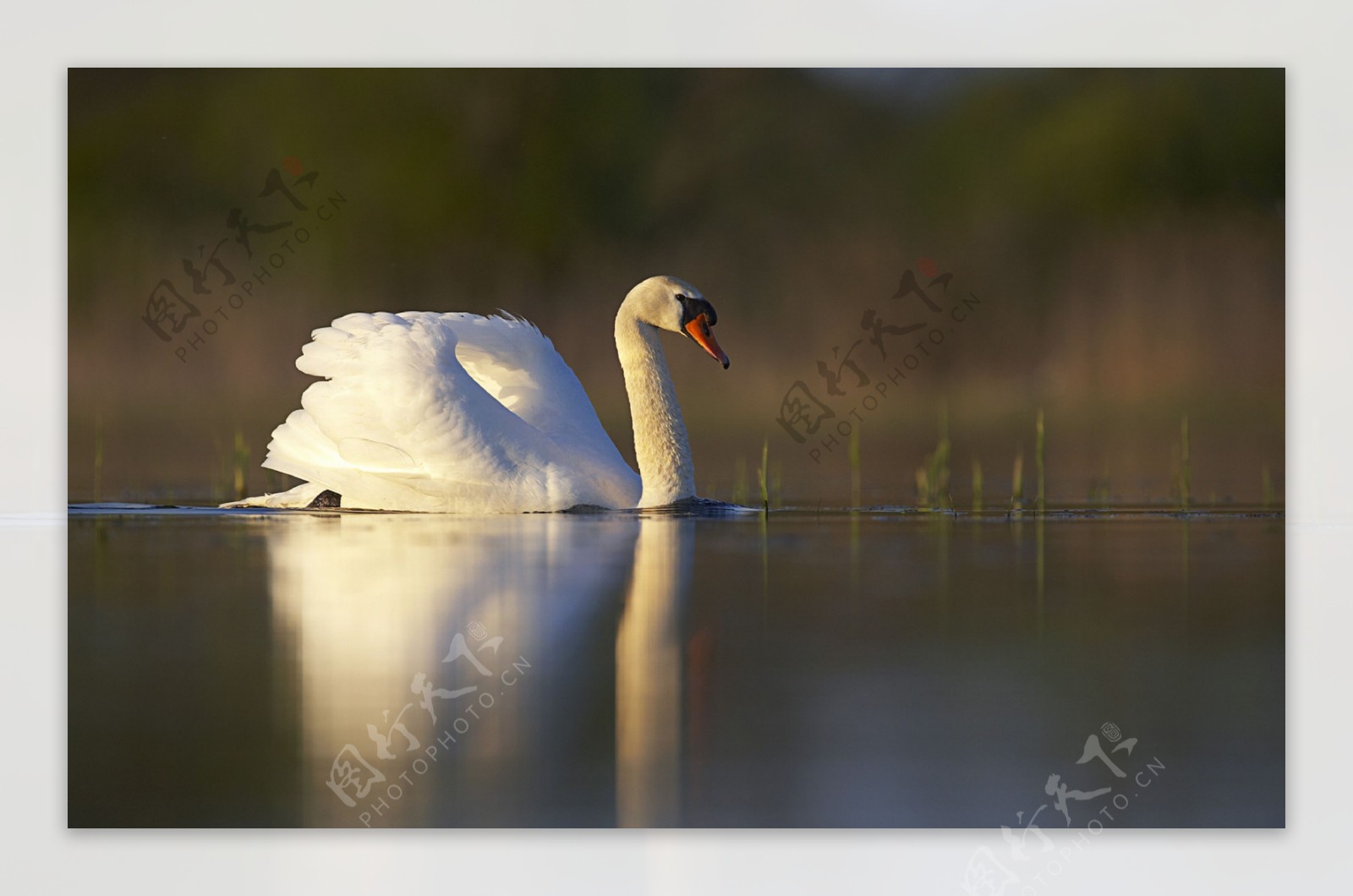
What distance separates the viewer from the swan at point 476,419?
3.60 meters

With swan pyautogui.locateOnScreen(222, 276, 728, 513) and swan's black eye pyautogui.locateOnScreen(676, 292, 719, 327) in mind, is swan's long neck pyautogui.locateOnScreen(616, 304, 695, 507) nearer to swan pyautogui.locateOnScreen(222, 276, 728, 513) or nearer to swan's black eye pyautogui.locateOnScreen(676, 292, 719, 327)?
swan pyautogui.locateOnScreen(222, 276, 728, 513)

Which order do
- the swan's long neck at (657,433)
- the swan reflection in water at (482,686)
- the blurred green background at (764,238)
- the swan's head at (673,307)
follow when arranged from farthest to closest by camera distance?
1. the swan's long neck at (657,433)
2. the swan's head at (673,307)
3. the blurred green background at (764,238)
4. the swan reflection in water at (482,686)

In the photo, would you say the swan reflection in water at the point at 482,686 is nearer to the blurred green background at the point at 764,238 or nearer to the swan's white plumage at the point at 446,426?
the swan's white plumage at the point at 446,426

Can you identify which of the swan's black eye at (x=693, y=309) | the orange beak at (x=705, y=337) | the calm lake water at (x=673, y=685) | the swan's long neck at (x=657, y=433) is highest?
the swan's black eye at (x=693, y=309)

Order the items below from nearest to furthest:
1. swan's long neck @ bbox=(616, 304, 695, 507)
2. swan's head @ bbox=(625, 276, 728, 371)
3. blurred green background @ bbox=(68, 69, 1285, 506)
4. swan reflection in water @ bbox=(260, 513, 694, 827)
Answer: swan reflection in water @ bbox=(260, 513, 694, 827) → blurred green background @ bbox=(68, 69, 1285, 506) → swan's head @ bbox=(625, 276, 728, 371) → swan's long neck @ bbox=(616, 304, 695, 507)

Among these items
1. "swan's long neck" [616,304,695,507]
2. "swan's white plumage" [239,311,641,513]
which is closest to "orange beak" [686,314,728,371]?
"swan's long neck" [616,304,695,507]

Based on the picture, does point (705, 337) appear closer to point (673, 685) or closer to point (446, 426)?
point (446, 426)

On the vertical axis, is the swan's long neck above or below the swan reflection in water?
above

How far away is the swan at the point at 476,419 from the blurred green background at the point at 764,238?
0.08m

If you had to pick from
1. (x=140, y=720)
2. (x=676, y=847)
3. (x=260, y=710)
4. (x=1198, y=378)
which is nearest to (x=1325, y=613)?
(x=1198, y=378)

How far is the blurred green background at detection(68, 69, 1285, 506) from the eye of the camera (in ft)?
10.8

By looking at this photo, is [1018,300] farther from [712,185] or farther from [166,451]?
[166,451]

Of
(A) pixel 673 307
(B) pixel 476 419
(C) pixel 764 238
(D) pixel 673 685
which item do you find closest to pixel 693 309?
(A) pixel 673 307

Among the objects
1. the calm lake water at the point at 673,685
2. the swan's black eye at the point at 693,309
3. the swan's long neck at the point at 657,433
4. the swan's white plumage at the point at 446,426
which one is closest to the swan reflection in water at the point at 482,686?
the calm lake water at the point at 673,685
